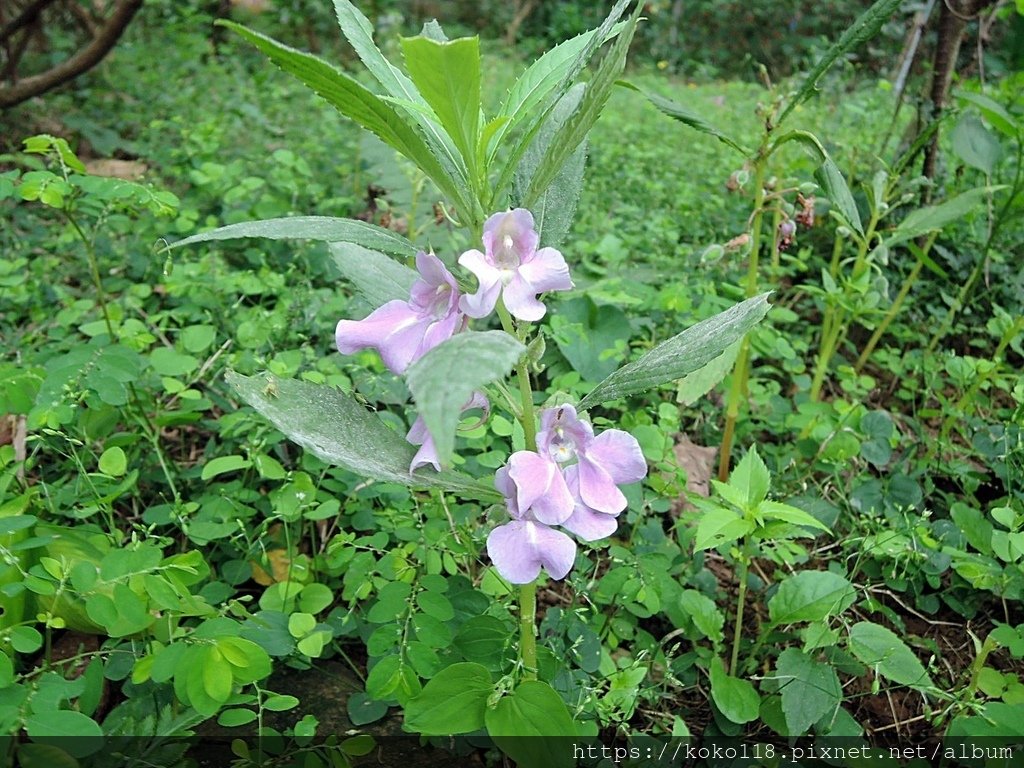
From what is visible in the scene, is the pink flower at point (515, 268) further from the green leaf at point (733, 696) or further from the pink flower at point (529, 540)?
the green leaf at point (733, 696)

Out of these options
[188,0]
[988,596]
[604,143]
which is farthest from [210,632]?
[188,0]

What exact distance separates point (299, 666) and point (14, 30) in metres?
3.74

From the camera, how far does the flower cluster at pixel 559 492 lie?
1028mm

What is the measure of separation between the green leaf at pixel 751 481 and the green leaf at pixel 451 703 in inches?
21.4

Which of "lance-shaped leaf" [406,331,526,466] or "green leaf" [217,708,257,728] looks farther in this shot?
"green leaf" [217,708,257,728]

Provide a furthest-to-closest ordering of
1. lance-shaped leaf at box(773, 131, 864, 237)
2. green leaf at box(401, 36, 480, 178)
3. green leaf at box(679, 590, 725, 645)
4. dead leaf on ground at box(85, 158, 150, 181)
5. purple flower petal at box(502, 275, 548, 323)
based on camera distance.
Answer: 1. dead leaf on ground at box(85, 158, 150, 181)
2. lance-shaped leaf at box(773, 131, 864, 237)
3. green leaf at box(679, 590, 725, 645)
4. purple flower petal at box(502, 275, 548, 323)
5. green leaf at box(401, 36, 480, 178)

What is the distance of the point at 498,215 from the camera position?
3.13 feet

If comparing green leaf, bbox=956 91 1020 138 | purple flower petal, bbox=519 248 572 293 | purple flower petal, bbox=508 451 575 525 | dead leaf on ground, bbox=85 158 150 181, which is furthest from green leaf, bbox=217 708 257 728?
dead leaf on ground, bbox=85 158 150 181

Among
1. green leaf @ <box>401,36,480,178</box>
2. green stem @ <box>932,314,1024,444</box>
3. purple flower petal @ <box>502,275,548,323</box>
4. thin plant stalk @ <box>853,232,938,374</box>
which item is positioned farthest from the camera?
thin plant stalk @ <box>853,232,938,374</box>

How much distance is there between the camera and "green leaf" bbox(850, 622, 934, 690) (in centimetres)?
134

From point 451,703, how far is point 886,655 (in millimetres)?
760

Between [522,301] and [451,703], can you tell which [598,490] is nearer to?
[522,301]

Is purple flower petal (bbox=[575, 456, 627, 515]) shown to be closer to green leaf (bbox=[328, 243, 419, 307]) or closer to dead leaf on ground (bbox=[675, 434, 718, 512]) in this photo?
green leaf (bbox=[328, 243, 419, 307])

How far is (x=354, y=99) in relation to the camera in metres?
0.91
